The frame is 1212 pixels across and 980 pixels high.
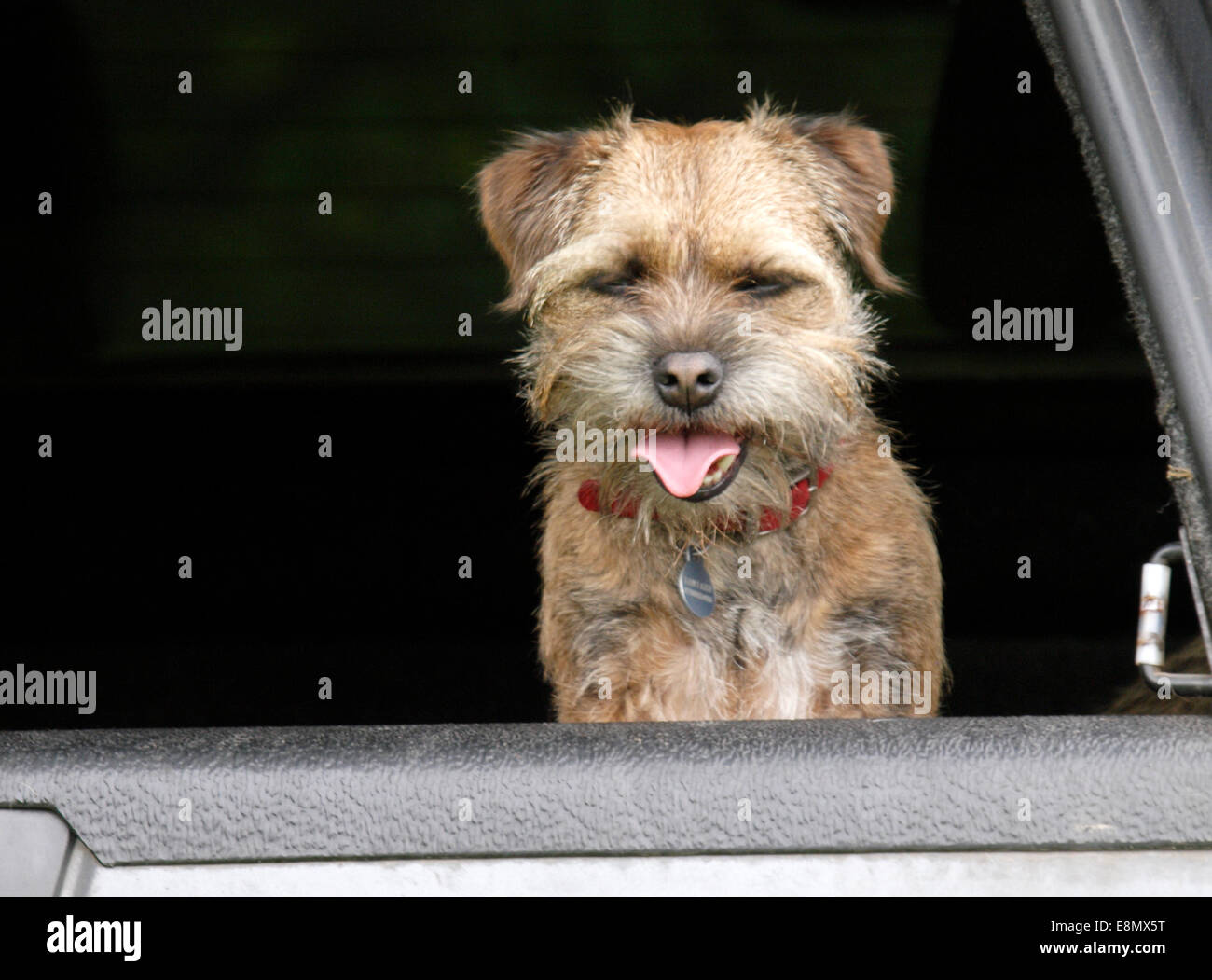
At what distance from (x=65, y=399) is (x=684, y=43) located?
2216 millimetres

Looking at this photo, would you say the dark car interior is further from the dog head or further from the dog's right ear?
the dog's right ear

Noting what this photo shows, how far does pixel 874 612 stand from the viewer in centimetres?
234

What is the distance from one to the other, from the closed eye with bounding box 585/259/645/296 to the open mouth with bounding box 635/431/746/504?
11.1 inches

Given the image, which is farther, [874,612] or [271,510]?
[271,510]

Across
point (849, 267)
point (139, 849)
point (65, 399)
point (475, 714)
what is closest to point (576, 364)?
point (849, 267)

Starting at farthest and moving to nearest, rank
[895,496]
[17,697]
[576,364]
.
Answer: [17,697] → [895,496] → [576,364]

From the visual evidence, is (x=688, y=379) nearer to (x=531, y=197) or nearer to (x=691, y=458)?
(x=691, y=458)

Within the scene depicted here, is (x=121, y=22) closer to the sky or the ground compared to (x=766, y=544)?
closer to the sky

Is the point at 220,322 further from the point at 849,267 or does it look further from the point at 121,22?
the point at 849,267

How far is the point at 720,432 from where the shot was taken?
210cm

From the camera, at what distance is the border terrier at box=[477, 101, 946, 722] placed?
2.12m

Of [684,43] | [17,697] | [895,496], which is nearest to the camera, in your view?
[895,496]

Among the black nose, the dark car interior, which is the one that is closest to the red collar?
the black nose

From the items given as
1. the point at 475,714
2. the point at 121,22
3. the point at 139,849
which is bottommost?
the point at 475,714
